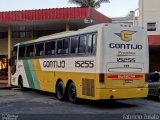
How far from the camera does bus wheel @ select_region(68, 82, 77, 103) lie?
17.6 metres

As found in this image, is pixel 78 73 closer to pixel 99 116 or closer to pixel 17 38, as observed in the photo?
pixel 99 116

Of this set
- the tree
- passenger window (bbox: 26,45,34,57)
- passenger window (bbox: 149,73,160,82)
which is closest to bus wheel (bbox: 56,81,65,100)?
passenger window (bbox: 26,45,34,57)

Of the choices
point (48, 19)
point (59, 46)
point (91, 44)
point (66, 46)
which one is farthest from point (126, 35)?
point (48, 19)

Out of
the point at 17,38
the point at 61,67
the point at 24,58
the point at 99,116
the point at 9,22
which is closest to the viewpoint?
the point at 99,116

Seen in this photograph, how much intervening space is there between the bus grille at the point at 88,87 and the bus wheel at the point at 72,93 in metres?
0.96

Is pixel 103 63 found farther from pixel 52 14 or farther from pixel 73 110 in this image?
pixel 52 14

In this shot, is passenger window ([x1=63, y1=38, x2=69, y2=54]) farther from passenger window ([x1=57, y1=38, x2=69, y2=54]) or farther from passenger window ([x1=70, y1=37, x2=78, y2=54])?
passenger window ([x1=70, y1=37, x2=78, y2=54])

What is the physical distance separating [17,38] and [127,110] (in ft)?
61.0

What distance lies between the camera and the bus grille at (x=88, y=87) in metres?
16.0

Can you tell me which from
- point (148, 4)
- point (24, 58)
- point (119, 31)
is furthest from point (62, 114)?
point (148, 4)

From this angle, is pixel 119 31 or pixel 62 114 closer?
pixel 62 114

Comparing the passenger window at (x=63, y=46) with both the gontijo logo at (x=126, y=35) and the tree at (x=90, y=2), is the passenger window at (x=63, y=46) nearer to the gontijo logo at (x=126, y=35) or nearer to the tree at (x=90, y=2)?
the gontijo logo at (x=126, y=35)

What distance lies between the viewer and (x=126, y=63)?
1623 cm

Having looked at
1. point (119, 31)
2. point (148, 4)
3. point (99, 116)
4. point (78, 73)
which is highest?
point (148, 4)
